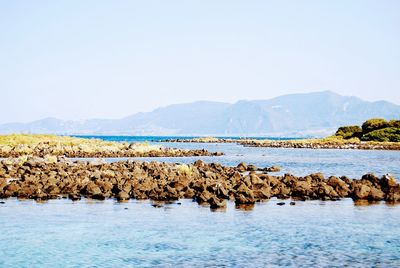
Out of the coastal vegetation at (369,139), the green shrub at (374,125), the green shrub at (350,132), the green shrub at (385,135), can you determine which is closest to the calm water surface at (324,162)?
the coastal vegetation at (369,139)

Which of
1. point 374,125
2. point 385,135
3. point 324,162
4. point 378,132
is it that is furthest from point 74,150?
point 374,125

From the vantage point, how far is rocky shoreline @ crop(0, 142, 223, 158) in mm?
79750

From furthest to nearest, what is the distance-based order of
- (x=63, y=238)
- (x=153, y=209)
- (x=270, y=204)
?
(x=270, y=204) < (x=153, y=209) < (x=63, y=238)

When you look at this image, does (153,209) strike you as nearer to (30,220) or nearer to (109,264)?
(30,220)

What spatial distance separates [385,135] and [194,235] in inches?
4959

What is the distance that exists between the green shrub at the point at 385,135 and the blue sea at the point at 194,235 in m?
113

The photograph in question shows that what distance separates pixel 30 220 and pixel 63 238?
419 cm

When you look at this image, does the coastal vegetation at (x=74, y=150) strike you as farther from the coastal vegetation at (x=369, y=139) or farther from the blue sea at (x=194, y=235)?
the blue sea at (x=194, y=235)

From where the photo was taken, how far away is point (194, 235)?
22.7m

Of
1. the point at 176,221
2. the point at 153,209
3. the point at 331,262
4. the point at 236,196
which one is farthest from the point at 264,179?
the point at 331,262

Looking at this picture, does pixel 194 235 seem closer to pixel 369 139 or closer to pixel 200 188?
pixel 200 188

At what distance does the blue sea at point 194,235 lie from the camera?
1872cm

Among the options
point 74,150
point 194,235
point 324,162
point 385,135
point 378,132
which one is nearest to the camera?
point 194,235

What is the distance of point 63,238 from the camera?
861 inches
